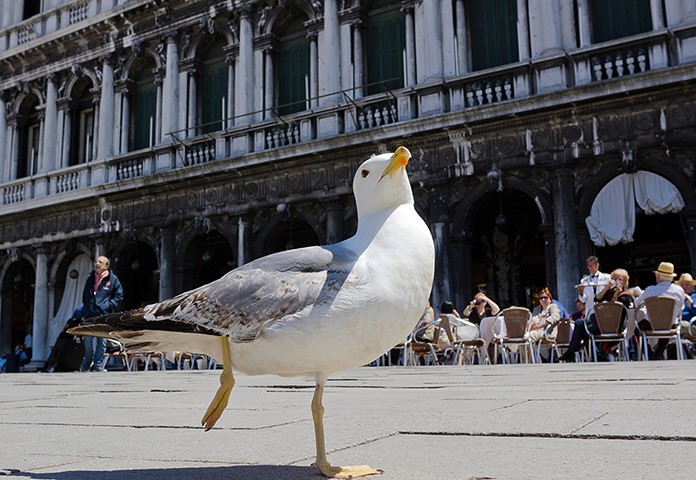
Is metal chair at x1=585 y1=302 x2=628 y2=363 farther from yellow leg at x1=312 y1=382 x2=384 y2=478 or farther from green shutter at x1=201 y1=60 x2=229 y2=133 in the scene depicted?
green shutter at x1=201 y1=60 x2=229 y2=133

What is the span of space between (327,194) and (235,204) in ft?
8.03

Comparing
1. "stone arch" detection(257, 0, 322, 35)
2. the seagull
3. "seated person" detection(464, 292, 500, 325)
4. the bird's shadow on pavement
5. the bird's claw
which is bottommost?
the bird's shadow on pavement

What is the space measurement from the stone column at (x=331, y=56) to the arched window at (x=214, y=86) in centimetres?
302

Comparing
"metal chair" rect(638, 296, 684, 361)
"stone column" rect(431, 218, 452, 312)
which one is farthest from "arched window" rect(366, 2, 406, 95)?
"metal chair" rect(638, 296, 684, 361)

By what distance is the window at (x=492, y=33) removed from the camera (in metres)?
13.9

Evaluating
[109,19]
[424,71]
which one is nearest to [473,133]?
[424,71]

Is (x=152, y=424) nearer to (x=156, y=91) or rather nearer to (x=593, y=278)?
(x=593, y=278)

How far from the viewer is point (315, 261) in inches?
80.5

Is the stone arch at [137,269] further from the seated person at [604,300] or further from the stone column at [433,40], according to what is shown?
the seated person at [604,300]

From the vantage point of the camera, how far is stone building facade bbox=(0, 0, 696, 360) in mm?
12164

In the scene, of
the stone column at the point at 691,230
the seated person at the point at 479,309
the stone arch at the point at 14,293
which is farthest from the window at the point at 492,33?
the stone arch at the point at 14,293

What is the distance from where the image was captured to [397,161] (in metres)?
2.10

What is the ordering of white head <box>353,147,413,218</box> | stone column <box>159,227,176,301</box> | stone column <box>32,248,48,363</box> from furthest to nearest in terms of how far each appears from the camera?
1. stone column <box>32,248,48,363</box>
2. stone column <box>159,227,176,301</box>
3. white head <box>353,147,413,218</box>

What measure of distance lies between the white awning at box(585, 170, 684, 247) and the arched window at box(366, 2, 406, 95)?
15.9 feet
